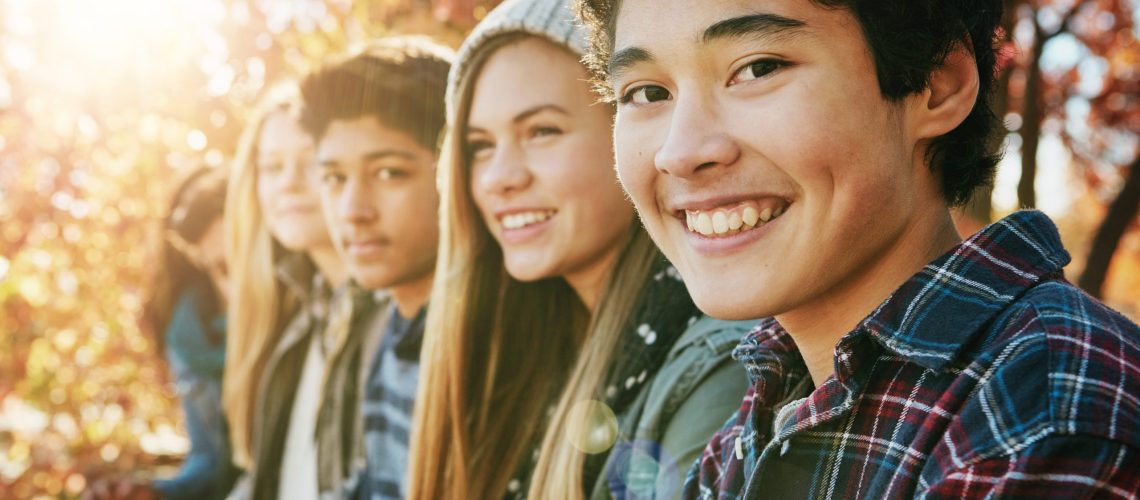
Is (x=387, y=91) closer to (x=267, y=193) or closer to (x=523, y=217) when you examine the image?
(x=523, y=217)

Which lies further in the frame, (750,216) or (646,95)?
(646,95)

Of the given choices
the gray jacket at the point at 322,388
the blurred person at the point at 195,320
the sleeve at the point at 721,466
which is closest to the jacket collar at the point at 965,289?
the sleeve at the point at 721,466

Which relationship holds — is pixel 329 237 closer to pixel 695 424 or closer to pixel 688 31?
pixel 695 424

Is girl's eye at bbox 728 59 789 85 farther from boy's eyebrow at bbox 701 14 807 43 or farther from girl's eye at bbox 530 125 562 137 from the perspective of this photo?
girl's eye at bbox 530 125 562 137

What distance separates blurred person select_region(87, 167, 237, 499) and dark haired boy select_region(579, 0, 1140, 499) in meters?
4.13

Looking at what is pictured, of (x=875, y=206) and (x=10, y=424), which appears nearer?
(x=875, y=206)

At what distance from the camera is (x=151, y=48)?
5.29 meters

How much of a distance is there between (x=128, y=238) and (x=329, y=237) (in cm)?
276

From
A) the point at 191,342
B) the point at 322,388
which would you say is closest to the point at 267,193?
the point at 322,388

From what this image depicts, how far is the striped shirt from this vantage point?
11.3 feet

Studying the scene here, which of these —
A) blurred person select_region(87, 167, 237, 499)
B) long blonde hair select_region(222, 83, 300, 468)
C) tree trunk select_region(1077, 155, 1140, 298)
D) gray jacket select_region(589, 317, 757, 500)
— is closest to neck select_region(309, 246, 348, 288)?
long blonde hair select_region(222, 83, 300, 468)

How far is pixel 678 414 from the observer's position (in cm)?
214

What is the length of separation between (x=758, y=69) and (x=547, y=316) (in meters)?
1.54

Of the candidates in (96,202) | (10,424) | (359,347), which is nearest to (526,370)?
(359,347)
